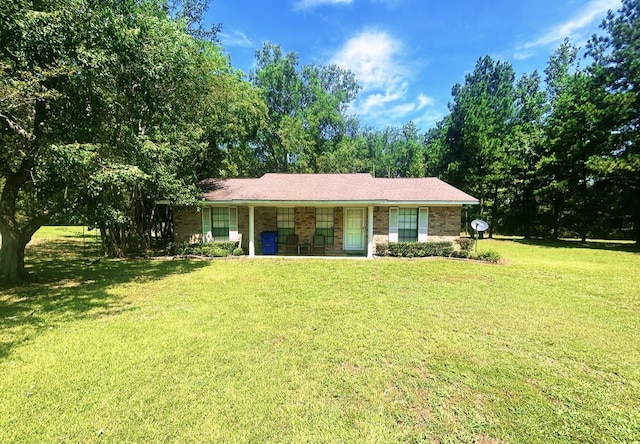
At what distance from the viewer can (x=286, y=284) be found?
306 inches

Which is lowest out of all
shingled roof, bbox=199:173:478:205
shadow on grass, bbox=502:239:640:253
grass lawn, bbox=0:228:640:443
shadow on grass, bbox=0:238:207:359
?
shadow on grass, bbox=502:239:640:253

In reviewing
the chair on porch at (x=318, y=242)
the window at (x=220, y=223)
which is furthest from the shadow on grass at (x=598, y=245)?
the window at (x=220, y=223)

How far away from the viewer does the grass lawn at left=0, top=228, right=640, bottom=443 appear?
2.73 metres

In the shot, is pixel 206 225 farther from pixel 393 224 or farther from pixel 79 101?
pixel 393 224

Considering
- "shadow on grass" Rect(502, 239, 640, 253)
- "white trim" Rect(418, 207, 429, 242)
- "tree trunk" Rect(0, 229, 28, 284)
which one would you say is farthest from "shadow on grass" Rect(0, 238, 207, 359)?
"shadow on grass" Rect(502, 239, 640, 253)

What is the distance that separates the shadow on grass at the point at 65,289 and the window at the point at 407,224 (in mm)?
8596

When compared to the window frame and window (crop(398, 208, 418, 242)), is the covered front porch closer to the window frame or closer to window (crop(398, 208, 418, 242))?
the window frame

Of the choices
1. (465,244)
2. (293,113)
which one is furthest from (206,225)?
(293,113)

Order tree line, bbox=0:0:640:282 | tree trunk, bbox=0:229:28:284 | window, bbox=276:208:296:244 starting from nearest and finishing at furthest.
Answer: tree line, bbox=0:0:640:282 → tree trunk, bbox=0:229:28:284 → window, bbox=276:208:296:244

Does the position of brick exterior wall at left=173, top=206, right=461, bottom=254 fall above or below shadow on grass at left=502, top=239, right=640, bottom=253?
above

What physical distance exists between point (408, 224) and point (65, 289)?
12.2 m

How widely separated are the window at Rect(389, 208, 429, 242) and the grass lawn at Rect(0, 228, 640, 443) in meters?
5.13

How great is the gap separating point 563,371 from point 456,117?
28.2 meters

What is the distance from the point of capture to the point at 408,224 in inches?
500
